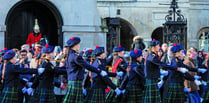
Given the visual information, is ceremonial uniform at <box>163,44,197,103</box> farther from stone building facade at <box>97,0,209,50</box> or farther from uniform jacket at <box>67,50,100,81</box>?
stone building facade at <box>97,0,209,50</box>

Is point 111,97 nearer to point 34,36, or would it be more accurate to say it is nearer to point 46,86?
point 46,86

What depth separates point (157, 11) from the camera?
92.4 feet

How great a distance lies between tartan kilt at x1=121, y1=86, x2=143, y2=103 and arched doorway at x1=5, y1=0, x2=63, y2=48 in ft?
19.0

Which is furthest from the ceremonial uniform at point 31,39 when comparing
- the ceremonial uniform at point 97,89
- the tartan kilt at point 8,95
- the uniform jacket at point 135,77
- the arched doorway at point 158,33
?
the arched doorway at point 158,33

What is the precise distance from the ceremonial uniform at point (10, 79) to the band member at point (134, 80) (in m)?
2.26

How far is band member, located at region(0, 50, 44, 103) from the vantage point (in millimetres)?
8758

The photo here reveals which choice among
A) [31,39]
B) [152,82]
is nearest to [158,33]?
[31,39]

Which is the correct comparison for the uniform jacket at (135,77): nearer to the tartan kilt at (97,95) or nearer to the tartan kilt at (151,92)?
the tartan kilt at (151,92)

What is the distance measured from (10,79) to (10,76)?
67 millimetres

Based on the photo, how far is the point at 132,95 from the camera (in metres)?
9.92

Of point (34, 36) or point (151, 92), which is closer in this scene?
point (151, 92)

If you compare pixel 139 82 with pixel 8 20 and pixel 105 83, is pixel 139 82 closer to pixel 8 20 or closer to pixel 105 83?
pixel 105 83

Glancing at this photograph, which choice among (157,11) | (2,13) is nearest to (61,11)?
(2,13)

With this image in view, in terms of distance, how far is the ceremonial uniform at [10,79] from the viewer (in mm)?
8750
